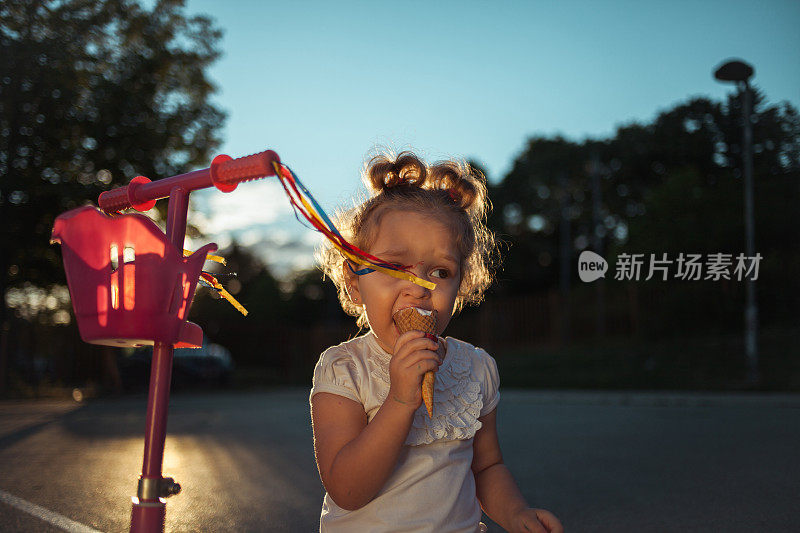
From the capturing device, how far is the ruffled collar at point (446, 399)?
2.02 meters

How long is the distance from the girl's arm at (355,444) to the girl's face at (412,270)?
0.78 feet

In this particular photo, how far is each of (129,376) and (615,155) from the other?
2926 cm

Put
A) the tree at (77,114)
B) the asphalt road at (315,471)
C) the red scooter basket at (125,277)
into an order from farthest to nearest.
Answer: the tree at (77,114)
the asphalt road at (315,471)
the red scooter basket at (125,277)

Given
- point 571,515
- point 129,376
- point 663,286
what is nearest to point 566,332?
point 663,286

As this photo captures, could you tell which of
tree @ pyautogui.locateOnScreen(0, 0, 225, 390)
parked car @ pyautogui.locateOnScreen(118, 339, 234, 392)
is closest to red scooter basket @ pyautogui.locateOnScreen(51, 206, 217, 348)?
tree @ pyautogui.locateOnScreen(0, 0, 225, 390)

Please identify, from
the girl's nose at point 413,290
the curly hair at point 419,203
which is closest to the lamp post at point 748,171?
the curly hair at point 419,203

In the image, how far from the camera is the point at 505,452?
6.39 metres

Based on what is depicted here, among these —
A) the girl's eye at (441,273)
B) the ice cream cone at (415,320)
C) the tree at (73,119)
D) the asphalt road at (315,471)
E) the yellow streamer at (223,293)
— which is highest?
the tree at (73,119)

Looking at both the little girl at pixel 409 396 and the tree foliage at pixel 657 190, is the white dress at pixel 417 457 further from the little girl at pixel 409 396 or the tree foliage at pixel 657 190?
the tree foliage at pixel 657 190

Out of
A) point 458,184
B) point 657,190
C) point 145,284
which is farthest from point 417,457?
point 657,190

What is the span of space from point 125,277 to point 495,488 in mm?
1323

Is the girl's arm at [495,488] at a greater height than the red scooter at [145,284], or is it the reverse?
the red scooter at [145,284]

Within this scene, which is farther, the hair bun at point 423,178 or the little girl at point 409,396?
the hair bun at point 423,178

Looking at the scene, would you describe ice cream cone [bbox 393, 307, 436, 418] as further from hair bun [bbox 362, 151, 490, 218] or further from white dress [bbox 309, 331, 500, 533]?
hair bun [bbox 362, 151, 490, 218]
